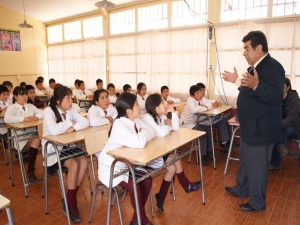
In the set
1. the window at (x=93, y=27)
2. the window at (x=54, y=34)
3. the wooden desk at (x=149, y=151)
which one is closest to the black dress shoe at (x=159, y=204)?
the wooden desk at (x=149, y=151)

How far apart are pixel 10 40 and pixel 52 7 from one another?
193 centimetres

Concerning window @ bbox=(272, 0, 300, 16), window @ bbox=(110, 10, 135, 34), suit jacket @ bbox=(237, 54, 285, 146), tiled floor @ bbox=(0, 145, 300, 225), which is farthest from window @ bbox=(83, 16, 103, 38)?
suit jacket @ bbox=(237, 54, 285, 146)

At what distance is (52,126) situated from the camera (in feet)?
7.87

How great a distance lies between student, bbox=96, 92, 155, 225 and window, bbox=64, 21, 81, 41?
20.9ft

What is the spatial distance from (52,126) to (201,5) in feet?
12.9

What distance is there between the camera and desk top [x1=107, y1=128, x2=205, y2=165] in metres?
1.72

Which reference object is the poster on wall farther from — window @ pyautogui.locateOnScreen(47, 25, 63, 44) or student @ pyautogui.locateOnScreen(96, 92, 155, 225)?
student @ pyautogui.locateOnScreen(96, 92, 155, 225)

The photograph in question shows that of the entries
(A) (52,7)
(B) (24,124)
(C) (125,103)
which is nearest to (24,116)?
(B) (24,124)

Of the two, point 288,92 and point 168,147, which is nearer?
point 168,147

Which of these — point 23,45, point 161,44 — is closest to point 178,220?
point 161,44

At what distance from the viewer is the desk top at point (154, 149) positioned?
1719mm

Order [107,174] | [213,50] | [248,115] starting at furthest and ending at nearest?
1. [213,50]
2. [248,115]
3. [107,174]

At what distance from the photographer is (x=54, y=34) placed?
855 cm

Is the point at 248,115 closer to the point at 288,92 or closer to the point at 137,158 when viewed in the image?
the point at 137,158
